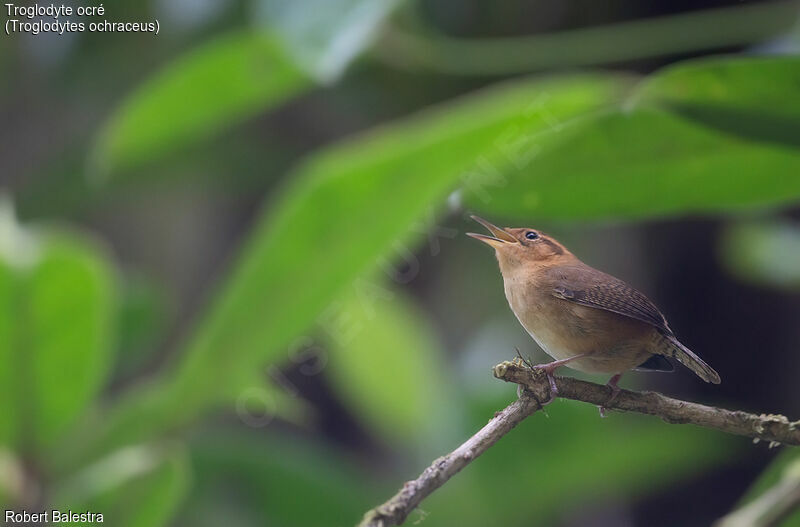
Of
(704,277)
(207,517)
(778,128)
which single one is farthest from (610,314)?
(207,517)

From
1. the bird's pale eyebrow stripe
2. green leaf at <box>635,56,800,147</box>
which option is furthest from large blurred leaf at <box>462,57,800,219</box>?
the bird's pale eyebrow stripe

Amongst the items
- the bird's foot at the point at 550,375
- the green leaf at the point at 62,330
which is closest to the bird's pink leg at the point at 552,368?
the bird's foot at the point at 550,375

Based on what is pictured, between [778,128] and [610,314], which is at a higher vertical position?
[778,128]

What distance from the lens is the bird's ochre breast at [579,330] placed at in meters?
0.55

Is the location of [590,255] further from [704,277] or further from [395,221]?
[395,221]

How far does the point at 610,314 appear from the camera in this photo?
1.93 ft

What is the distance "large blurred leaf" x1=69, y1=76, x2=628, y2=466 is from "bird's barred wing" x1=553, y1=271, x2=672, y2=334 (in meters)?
0.35

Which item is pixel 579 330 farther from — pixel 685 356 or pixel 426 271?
pixel 426 271

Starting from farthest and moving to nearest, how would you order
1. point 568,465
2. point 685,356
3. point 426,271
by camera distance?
point 426,271 < point 568,465 < point 685,356

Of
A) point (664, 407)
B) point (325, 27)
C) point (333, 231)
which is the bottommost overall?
point (664, 407)

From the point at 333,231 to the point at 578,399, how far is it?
0.77 meters

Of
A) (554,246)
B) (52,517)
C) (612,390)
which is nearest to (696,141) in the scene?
(554,246)

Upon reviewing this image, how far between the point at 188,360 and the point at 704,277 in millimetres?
807

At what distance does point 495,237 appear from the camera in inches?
24.9
